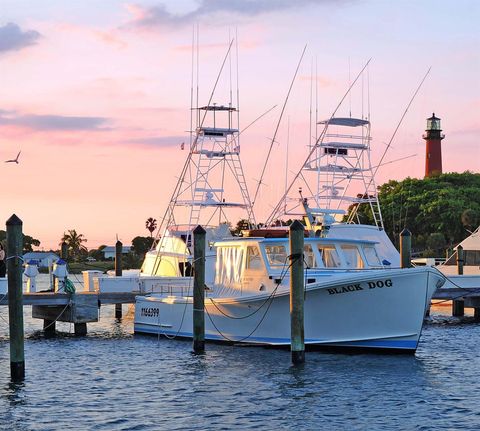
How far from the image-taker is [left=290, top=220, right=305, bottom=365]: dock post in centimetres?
2525

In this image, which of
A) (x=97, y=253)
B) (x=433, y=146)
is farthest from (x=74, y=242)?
(x=433, y=146)

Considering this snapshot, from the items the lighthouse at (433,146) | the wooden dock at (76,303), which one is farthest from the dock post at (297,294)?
the lighthouse at (433,146)

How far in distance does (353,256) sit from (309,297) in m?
3.35

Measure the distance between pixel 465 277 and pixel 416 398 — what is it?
72.1 ft

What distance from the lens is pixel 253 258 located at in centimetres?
3136

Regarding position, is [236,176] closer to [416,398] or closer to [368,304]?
[368,304]

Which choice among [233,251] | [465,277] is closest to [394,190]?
[465,277]

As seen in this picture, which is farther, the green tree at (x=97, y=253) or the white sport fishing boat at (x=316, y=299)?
the green tree at (x=97, y=253)

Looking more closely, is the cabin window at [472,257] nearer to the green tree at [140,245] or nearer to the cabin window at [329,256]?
the cabin window at [329,256]

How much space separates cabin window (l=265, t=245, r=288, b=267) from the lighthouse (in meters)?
75.1

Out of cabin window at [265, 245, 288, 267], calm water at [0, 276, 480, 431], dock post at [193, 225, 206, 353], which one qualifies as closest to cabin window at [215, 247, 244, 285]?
cabin window at [265, 245, 288, 267]

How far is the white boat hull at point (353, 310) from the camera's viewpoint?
90.5ft

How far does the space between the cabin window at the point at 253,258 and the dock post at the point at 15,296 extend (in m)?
9.09

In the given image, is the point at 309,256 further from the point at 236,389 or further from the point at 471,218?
the point at 471,218
